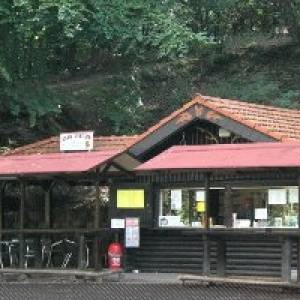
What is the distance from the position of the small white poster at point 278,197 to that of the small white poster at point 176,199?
235 centimetres

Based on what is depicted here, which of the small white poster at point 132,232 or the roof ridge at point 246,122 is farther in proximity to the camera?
the small white poster at point 132,232

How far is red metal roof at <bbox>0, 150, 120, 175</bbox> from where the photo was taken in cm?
1691

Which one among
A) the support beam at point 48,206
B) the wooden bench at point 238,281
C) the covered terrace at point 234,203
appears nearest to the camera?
the wooden bench at point 238,281

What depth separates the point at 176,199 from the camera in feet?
58.6

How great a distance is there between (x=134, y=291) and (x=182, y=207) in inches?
169

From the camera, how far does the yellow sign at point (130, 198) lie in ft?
60.1

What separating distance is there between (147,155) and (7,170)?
3325 millimetres

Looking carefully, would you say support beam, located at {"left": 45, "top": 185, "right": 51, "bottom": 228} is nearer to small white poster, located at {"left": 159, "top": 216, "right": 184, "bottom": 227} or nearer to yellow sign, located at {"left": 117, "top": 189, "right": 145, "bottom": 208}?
yellow sign, located at {"left": 117, "top": 189, "right": 145, "bottom": 208}

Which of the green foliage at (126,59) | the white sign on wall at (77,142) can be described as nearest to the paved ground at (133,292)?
the white sign on wall at (77,142)

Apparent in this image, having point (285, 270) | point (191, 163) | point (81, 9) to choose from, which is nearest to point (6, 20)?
point (81, 9)

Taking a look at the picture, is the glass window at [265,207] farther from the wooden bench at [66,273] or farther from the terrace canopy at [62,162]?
the wooden bench at [66,273]

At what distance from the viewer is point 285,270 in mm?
14227

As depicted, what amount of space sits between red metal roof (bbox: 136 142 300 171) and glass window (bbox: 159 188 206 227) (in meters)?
1.63

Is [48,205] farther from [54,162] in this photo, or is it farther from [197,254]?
[197,254]
